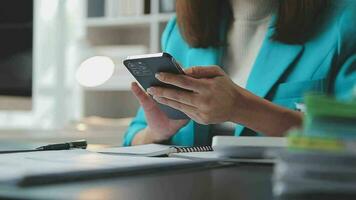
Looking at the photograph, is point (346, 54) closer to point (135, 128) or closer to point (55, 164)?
point (135, 128)

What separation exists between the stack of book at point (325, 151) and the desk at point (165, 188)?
68 millimetres

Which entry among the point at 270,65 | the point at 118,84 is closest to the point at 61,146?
the point at 270,65

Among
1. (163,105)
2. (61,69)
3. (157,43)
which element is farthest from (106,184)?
(61,69)

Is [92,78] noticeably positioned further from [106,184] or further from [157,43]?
[106,184]

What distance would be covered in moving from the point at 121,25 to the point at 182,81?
5.09 feet

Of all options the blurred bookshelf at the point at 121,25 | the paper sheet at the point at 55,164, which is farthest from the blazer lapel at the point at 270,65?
the blurred bookshelf at the point at 121,25

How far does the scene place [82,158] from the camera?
713mm

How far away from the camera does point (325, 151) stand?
1.26ft

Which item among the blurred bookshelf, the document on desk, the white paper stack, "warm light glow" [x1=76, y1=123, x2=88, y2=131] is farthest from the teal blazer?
"warm light glow" [x1=76, y1=123, x2=88, y2=131]

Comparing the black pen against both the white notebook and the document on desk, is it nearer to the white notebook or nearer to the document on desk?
the document on desk

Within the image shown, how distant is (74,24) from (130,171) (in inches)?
79.8

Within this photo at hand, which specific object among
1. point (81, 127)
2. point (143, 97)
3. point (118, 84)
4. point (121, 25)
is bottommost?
point (81, 127)

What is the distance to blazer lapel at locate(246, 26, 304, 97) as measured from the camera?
128 cm

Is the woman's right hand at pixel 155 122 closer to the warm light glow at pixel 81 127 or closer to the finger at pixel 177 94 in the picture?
the finger at pixel 177 94
